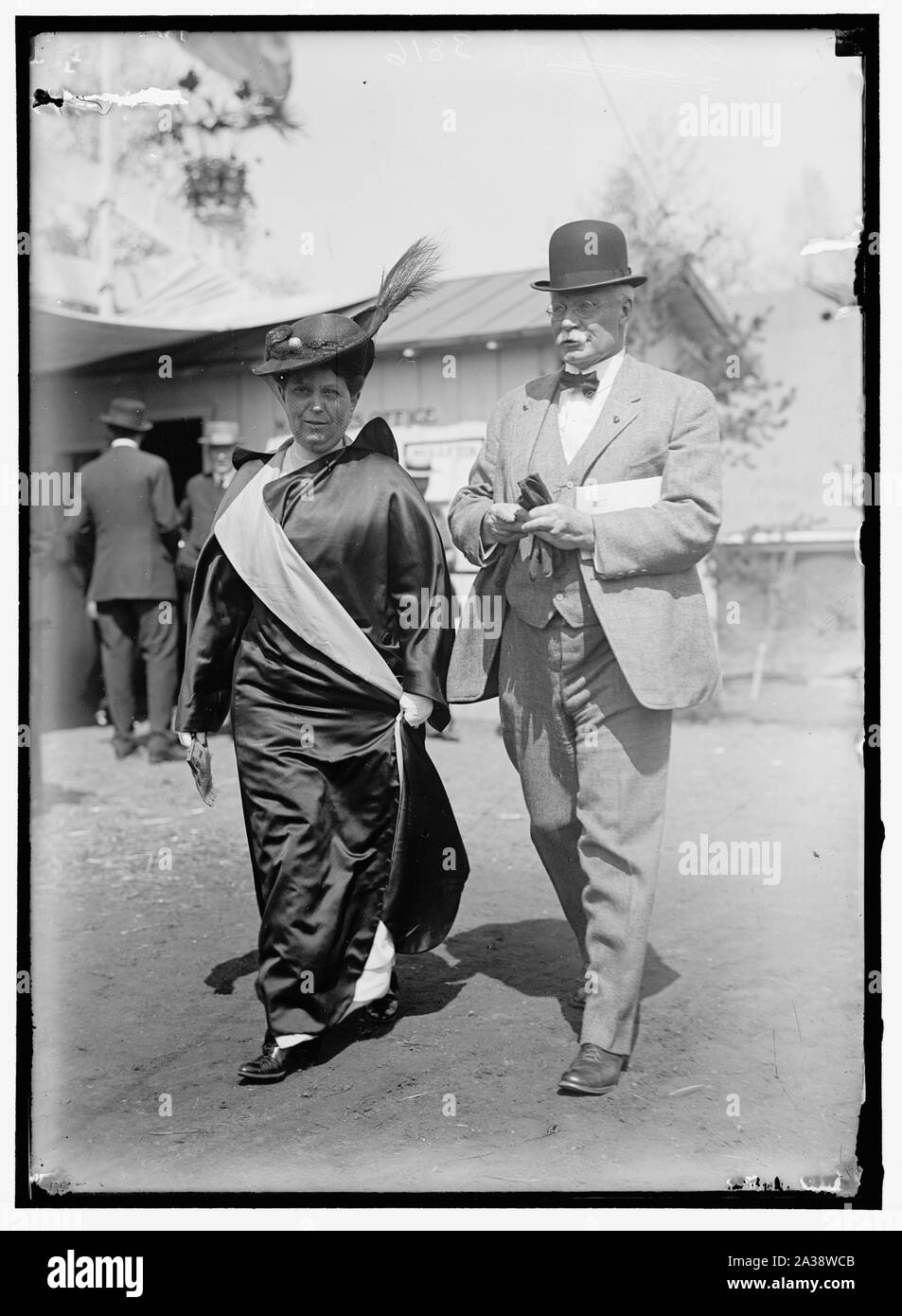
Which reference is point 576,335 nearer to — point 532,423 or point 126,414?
point 532,423

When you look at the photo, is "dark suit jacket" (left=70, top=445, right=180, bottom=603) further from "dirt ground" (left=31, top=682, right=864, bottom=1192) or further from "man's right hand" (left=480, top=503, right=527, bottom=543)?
"man's right hand" (left=480, top=503, right=527, bottom=543)

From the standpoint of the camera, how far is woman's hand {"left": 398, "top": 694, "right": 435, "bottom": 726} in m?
3.74

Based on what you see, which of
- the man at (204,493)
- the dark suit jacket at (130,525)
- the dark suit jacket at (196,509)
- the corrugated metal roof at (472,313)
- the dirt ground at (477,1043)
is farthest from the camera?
the dark suit jacket at (196,509)

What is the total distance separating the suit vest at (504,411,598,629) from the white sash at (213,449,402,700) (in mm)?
463

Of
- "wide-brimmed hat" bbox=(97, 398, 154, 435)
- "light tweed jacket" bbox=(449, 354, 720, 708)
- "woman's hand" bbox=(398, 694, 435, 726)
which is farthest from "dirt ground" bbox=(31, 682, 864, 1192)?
"wide-brimmed hat" bbox=(97, 398, 154, 435)

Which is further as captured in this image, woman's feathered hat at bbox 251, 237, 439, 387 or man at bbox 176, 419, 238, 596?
man at bbox 176, 419, 238, 596

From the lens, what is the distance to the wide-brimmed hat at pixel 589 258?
3586mm

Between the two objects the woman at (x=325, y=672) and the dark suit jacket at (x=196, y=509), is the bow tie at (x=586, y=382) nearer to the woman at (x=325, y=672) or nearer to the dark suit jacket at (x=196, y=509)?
the woman at (x=325, y=672)

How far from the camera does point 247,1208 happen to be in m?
3.47

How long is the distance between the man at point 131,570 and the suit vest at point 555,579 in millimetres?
2471

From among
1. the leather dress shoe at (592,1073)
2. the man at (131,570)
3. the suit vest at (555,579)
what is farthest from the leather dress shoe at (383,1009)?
the man at (131,570)

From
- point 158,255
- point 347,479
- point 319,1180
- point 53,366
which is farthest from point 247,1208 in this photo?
point 158,255

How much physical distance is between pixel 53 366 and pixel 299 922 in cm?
178

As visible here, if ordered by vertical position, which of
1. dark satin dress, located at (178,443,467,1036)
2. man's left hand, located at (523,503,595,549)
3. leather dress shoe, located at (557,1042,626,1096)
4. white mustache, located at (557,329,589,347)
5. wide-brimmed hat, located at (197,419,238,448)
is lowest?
leather dress shoe, located at (557,1042,626,1096)
